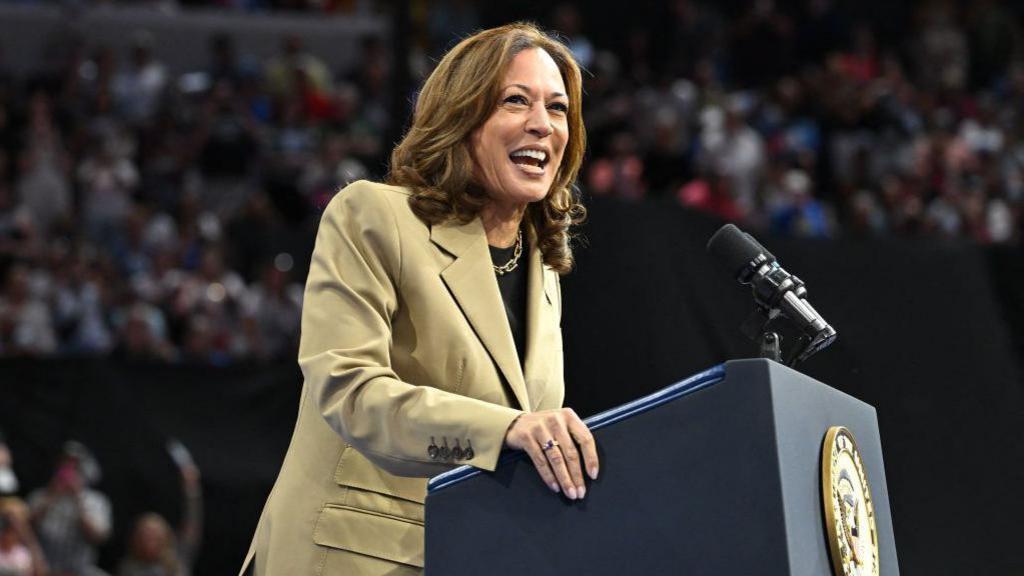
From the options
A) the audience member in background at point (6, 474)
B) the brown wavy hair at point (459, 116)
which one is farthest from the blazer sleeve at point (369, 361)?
the audience member in background at point (6, 474)

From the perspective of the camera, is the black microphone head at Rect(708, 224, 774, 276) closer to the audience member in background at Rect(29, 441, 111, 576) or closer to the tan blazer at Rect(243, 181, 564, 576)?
the tan blazer at Rect(243, 181, 564, 576)

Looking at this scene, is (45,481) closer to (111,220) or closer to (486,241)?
(111,220)

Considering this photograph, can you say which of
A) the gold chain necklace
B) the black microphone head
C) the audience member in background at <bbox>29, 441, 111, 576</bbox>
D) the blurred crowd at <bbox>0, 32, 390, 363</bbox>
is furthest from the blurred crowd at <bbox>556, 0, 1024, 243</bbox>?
the black microphone head

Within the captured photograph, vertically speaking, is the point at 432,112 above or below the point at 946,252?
below

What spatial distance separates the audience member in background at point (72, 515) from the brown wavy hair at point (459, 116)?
499 centimetres

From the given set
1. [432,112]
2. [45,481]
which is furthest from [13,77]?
[432,112]

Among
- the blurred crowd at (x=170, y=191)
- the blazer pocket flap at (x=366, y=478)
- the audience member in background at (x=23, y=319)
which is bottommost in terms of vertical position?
the blazer pocket flap at (x=366, y=478)

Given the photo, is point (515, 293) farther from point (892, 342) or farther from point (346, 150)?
point (346, 150)

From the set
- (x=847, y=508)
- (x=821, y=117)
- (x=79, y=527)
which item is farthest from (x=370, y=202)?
(x=821, y=117)

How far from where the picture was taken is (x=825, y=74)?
1291 cm

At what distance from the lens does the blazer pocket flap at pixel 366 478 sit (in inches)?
86.0

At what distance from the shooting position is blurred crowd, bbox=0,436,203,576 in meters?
6.94

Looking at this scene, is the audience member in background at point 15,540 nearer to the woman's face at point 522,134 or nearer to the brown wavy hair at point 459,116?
the brown wavy hair at point 459,116

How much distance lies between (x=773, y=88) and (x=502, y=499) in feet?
37.0
